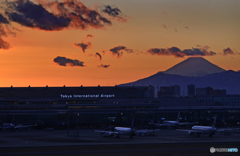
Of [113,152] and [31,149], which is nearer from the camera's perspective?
[113,152]

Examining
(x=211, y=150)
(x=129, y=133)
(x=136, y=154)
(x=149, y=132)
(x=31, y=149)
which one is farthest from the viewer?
(x=149, y=132)

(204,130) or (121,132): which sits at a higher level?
(204,130)

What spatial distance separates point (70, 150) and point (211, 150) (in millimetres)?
37484

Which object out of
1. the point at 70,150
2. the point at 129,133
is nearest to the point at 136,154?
the point at 70,150

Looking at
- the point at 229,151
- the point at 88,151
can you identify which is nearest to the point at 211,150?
the point at 229,151

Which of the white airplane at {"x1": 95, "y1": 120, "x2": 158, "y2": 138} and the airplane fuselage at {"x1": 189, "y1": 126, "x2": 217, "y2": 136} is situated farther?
the airplane fuselage at {"x1": 189, "y1": 126, "x2": 217, "y2": 136}

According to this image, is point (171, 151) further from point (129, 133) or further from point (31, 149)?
point (129, 133)

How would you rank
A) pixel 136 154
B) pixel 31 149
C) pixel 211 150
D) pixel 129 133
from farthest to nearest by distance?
pixel 129 133
pixel 31 149
pixel 211 150
pixel 136 154

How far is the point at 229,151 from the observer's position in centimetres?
9456

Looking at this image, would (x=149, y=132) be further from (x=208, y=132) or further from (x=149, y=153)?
(x=149, y=153)

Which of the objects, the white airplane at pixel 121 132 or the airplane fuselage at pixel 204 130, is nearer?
the white airplane at pixel 121 132

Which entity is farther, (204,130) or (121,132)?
(204,130)

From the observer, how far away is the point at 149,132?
161 meters

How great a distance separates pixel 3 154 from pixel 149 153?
3666 cm
